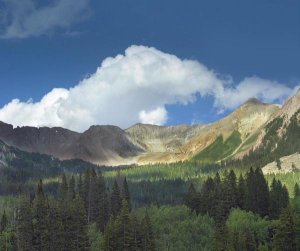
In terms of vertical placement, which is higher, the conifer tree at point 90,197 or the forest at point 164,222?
the conifer tree at point 90,197

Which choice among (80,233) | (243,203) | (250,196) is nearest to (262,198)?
(250,196)

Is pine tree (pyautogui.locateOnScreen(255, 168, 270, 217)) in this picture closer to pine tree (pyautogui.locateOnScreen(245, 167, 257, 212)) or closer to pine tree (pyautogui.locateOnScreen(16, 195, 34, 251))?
pine tree (pyautogui.locateOnScreen(245, 167, 257, 212))

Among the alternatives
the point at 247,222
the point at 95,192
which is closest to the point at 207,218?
the point at 247,222

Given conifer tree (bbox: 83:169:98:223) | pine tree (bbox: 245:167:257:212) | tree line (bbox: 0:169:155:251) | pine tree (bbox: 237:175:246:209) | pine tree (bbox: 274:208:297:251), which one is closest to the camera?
pine tree (bbox: 274:208:297:251)

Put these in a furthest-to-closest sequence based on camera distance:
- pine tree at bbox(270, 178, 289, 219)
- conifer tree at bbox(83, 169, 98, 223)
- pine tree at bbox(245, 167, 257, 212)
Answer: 1. conifer tree at bbox(83, 169, 98, 223)
2. pine tree at bbox(245, 167, 257, 212)
3. pine tree at bbox(270, 178, 289, 219)

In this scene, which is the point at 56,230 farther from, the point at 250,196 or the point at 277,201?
the point at 277,201

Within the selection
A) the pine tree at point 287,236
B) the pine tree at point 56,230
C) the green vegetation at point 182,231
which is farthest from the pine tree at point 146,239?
the pine tree at point 287,236

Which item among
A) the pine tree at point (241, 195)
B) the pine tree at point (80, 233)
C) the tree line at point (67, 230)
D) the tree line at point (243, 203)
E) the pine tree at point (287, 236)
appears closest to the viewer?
the pine tree at point (287, 236)

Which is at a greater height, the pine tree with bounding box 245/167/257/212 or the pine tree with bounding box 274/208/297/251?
the pine tree with bounding box 245/167/257/212

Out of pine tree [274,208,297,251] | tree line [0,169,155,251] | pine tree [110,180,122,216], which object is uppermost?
pine tree [110,180,122,216]

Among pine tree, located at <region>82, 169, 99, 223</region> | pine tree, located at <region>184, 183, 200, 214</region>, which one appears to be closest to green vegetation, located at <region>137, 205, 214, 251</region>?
pine tree, located at <region>184, 183, 200, 214</region>

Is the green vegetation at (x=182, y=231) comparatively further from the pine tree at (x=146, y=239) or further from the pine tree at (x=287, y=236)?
the pine tree at (x=287, y=236)

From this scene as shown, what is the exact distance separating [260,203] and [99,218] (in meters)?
45.3

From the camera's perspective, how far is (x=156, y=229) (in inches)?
5969
